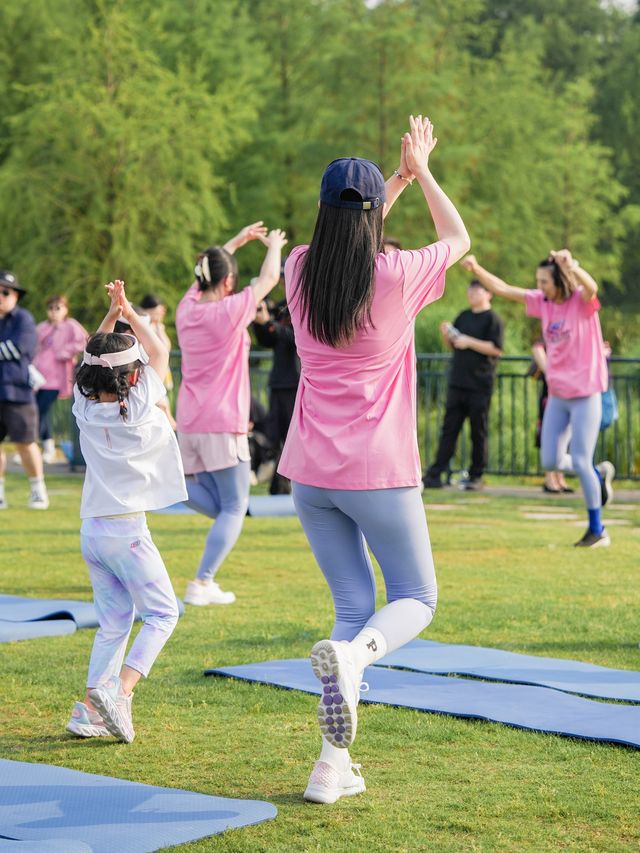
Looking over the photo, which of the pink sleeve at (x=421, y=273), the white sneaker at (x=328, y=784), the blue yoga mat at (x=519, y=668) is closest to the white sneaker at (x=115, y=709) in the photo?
the white sneaker at (x=328, y=784)

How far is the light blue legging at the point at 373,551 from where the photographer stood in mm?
4387

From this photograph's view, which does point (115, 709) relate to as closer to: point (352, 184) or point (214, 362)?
point (352, 184)

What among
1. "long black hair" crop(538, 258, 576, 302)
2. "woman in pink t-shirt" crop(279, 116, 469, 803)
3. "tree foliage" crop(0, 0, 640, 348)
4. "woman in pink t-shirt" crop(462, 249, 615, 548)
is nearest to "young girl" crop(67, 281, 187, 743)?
"woman in pink t-shirt" crop(279, 116, 469, 803)

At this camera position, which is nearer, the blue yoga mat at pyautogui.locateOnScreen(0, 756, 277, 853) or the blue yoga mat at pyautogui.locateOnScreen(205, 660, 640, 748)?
the blue yoga mat at pyautogui.locateOnScreen(0, 756, 277, 853)

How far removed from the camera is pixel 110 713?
4934 millimetres

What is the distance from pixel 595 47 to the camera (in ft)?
184

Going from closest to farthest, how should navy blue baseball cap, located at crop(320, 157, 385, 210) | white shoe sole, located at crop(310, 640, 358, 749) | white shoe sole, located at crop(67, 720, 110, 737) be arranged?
white shoe sole, located at crop(310, 640, 358, 749) < navy blue baseball cap, located at crop(320, 157, 385, 210) < white shoe sole, located at crop(67, 720, 110, 737)

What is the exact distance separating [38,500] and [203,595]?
5574mm

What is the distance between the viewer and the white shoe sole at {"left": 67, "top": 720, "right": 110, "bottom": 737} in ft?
16.8

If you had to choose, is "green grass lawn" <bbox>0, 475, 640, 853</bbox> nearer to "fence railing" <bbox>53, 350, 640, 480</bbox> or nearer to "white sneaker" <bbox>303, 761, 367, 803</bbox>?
"white sneaker" <bbox>303, 761, 367, 803</bbox>

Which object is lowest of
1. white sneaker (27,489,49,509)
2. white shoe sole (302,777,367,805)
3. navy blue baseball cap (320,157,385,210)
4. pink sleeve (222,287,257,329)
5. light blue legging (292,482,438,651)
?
white sneaker (27,489,49,509)

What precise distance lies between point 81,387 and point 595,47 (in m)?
54.7

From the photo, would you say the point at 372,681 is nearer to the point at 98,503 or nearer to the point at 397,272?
the point at 98,503

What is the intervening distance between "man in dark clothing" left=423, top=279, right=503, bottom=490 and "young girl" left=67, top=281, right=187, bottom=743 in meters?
9.74
